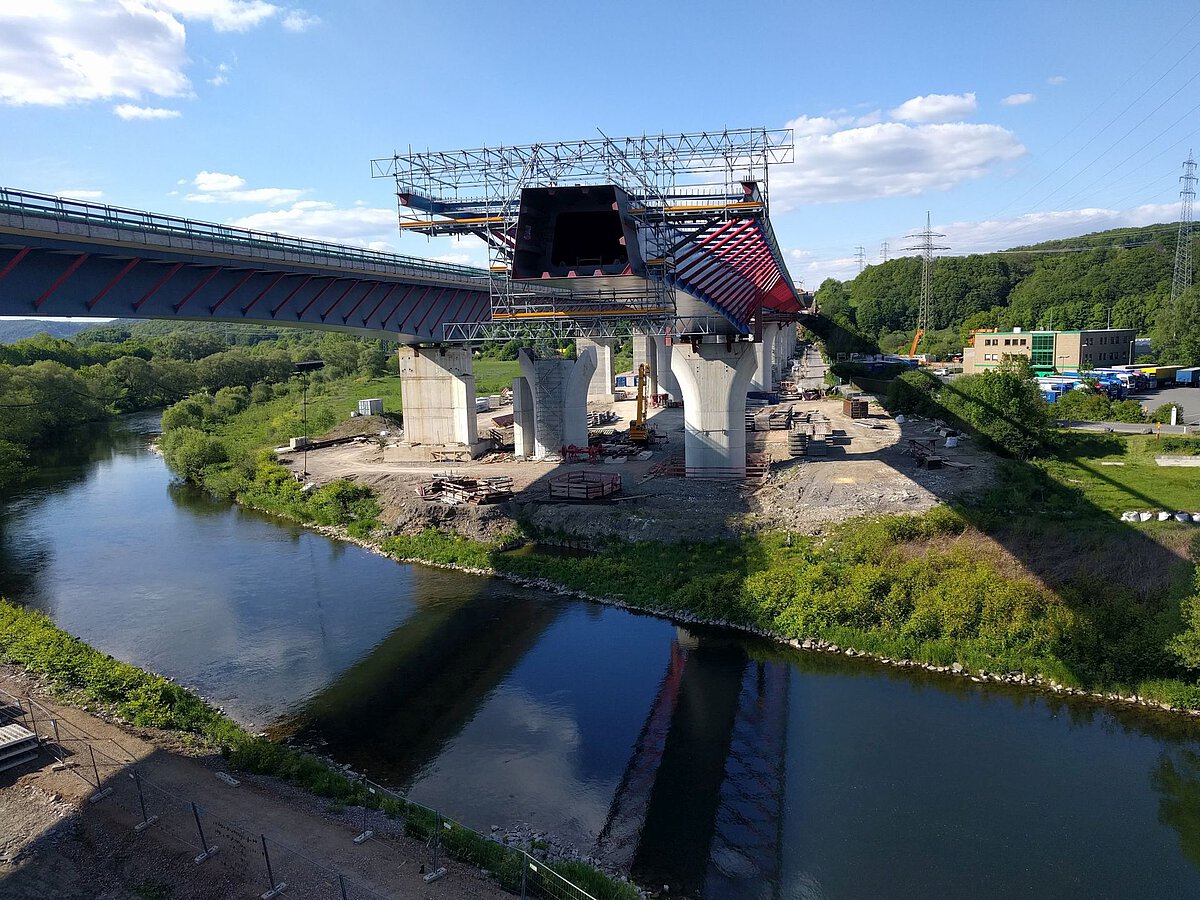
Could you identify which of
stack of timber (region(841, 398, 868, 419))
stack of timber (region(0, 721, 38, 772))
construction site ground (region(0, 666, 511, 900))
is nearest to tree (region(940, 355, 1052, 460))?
stack of timber (region(841, 398, 868, 419))

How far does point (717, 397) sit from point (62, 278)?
2445 centimetres

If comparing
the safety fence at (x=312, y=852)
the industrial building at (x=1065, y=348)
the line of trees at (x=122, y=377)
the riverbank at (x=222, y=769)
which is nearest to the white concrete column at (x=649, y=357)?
the industrial building at (x=1065, y=348)

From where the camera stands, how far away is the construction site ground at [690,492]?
95.0 feet

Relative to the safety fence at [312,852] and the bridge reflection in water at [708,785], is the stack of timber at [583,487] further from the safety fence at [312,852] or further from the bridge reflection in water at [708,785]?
the safety fence at [312,852]

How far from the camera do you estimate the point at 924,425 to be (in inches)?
1891

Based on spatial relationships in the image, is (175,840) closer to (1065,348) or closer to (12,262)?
(12,262)

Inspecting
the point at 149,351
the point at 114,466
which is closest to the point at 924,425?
the point at 114,466

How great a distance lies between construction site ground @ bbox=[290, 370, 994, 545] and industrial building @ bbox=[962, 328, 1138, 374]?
41679 millimetres

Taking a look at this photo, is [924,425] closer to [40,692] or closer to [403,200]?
[403,200]

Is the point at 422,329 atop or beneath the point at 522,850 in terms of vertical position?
atop

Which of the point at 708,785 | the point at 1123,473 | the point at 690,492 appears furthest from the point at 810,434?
the point at 708,785

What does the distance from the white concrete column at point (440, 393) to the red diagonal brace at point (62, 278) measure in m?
23.6

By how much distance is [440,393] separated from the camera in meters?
44.7

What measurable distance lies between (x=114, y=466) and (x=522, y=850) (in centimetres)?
4911
